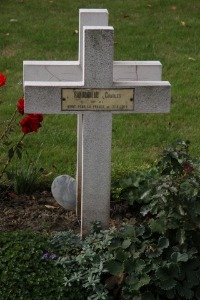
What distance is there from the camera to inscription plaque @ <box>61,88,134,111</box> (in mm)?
4492

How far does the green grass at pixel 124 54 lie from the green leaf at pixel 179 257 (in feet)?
4.52

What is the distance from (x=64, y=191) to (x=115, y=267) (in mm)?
893

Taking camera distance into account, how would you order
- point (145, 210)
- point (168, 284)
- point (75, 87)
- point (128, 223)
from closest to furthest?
point (168, 284)
point (75, 87)
point (145, 210)
point (128, 223)

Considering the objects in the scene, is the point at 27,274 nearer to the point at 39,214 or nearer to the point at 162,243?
the point at 162,243

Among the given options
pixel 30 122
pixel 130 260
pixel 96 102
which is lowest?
pixel 130 260

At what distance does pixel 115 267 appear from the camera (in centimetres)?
434

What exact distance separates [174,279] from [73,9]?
6747 millimetres

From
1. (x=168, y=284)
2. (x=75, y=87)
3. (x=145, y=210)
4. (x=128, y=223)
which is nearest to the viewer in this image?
(x=168, y=284)

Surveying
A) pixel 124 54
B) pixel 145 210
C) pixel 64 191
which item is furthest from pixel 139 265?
pixel 124 54

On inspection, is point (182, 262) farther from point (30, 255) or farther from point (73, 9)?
point (73, 9)

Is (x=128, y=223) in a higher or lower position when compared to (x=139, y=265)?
lower

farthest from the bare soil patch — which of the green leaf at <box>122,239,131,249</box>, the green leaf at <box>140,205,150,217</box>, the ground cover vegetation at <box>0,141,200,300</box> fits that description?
the green leaf at <box>122,239,131,249</box>

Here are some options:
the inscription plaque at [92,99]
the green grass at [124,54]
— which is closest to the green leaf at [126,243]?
the inscription plaque at [92,99]

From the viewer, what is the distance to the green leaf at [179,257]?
168 inches
